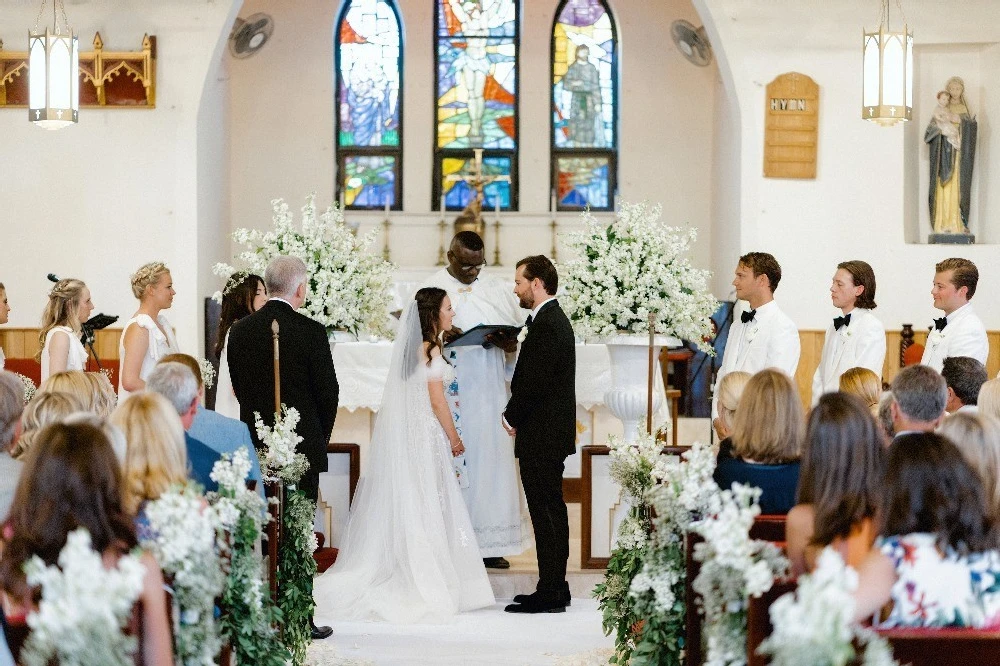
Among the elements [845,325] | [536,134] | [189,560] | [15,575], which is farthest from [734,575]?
[536,134]

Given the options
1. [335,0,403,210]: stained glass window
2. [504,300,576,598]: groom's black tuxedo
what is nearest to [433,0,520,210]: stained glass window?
[335,0,403,210]: stained glass window

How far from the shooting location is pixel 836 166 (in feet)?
35.3

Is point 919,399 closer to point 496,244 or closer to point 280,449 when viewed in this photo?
point 280,449

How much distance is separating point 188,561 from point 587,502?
13.7ft

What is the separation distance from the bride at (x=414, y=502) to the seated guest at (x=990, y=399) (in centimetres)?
289

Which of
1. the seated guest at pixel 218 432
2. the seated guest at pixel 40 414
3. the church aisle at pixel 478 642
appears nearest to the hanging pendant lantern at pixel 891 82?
the church aisle at pixel 478 642

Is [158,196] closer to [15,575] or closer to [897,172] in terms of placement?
[897,172]

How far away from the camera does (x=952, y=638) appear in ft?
9.53

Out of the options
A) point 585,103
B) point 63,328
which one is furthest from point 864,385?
point 585,103

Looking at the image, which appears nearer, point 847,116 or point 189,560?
point 189,560

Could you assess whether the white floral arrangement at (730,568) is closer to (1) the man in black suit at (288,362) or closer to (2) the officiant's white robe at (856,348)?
(1) the man in black suit at (288,362)

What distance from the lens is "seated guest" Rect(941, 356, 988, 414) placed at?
514 cm

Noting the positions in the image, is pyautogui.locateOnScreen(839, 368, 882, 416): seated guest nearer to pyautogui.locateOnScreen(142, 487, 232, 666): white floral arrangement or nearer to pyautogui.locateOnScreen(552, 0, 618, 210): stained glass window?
pyautogui.locateOnScreen(142, 487, 232, 666): white floral arrangement

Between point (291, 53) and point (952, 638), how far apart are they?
11491 mm
